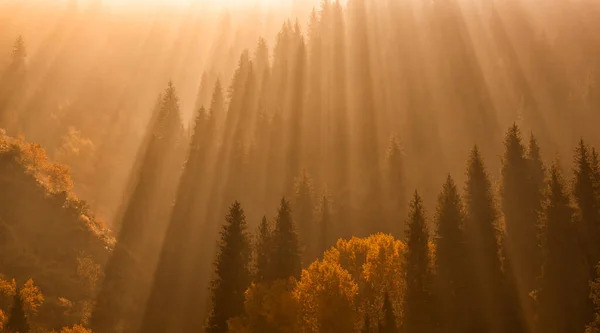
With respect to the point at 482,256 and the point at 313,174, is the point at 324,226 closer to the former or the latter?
the point at 313,174

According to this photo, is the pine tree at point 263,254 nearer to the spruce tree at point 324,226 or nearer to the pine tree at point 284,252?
the pine tree at point 284,252

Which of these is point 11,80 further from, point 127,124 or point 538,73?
point 538,73

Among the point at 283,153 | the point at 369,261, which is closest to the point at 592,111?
the point at 283,153

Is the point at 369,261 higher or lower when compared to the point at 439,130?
lower

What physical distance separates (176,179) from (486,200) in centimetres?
6538

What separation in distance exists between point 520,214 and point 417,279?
18.1 metres

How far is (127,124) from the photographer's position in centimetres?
13788

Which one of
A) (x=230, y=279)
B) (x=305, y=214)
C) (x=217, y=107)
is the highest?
(x=217, y=107)

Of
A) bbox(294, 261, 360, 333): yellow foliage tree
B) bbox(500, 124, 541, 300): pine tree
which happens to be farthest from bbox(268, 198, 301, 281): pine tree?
bbox(500, 124, 541, 300): pine tree

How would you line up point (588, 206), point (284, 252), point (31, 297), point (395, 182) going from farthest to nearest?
point (395, 182) < point (31, 297) < point (284, 252) < point (588, 206)

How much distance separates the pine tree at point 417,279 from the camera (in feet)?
148

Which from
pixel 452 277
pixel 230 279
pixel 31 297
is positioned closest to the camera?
pixel 230 279

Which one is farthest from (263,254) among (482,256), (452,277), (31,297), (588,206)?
(588,206)

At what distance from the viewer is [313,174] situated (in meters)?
100
